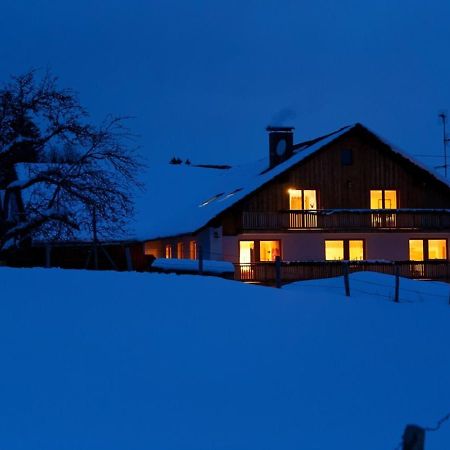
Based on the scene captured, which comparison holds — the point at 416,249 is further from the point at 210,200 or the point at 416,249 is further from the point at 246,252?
the point at 210,200

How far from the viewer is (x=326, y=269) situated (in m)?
32.5

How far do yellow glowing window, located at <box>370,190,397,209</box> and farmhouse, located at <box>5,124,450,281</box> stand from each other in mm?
47

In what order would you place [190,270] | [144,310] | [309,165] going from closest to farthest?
[144,310] → [190,270] → [309,165]

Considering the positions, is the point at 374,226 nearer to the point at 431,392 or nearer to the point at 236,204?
the point at 236,204

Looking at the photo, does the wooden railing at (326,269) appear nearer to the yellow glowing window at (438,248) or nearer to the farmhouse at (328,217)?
the farmhouse at (328,217)

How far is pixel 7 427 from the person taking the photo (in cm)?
864

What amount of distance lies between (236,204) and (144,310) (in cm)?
1641

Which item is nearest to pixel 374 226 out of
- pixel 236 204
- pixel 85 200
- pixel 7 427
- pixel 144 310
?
pixel 236 204

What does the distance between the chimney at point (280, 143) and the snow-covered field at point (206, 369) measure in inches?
732

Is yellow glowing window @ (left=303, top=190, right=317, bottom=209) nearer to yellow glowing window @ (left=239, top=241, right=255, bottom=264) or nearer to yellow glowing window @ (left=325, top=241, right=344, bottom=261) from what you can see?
yellow glowing window @ (left=325, top=241, right=344, bottom=261)

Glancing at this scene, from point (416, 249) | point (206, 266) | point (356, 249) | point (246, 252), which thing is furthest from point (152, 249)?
point (206, 266)

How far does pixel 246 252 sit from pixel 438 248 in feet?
31.0

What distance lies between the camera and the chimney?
121 feet

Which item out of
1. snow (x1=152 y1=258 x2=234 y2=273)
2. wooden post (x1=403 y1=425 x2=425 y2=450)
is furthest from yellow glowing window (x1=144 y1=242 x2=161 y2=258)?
wooden post (x1=403 y1=425 x2=425 y2=450)
